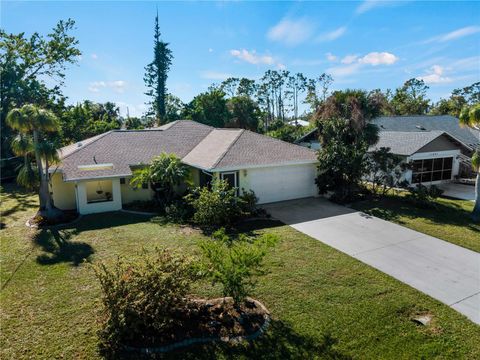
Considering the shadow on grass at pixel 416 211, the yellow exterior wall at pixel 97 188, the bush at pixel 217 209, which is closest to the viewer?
the bush at pixel 217 209

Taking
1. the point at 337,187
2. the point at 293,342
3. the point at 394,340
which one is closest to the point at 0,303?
the point at 293,342

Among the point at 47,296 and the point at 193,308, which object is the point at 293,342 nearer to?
the point at 193,308

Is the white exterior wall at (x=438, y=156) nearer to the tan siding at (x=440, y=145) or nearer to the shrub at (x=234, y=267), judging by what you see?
the tan siding at (x=440, y=145)

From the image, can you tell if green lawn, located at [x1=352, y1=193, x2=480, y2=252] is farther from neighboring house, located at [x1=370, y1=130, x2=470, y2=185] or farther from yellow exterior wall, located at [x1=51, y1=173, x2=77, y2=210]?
yellow exterior wall, located at [x1=51, y1=173, x2=77, y2=210]

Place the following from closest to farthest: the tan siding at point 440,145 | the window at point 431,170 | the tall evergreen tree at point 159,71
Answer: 1. the tan siding at point 440,145
2. the window at point 431,170
3. the tall evergreen tree at point 159,71

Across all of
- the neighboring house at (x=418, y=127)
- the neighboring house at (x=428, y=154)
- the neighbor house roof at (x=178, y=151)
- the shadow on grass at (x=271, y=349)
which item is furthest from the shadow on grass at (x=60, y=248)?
A: the neighboring house at (x=418, y=127)
